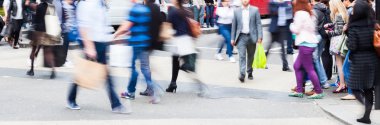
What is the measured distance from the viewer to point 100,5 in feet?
27.3

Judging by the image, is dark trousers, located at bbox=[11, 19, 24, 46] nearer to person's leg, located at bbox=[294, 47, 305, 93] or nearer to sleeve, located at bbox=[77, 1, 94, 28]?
person's leg, located at bbox=[294, 47, 305, 93]

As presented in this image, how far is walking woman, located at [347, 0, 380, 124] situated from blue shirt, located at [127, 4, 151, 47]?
2.56 meters

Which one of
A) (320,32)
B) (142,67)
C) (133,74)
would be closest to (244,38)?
(320,32)

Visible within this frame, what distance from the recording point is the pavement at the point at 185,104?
8391 mm

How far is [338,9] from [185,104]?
2.90 m

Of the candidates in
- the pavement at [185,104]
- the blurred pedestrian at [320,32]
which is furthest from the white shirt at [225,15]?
the blurred pedestrian at [320,32]

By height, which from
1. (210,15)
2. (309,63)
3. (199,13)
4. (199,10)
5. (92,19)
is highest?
(92,19)

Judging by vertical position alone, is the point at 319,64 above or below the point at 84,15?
below

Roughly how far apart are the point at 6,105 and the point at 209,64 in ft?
20.6

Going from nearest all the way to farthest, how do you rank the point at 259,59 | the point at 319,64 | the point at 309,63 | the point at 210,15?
1. the point at 309,63
2. the point at 319,64
3. the point at 259,59
4. the point at 210,15

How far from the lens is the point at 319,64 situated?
11.0 metres

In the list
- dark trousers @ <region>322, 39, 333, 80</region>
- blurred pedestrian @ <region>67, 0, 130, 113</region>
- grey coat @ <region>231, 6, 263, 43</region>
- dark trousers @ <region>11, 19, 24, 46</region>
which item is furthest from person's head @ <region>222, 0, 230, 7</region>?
blurred pedestrian @ <region>67, 0, 130, 113</region>

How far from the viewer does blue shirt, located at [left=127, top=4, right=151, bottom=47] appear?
29.0 ft

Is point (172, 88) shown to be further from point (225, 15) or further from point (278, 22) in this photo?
point (225, 15)
